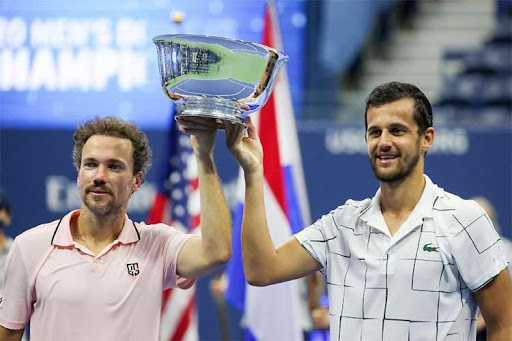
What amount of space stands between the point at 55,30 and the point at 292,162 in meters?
3.89

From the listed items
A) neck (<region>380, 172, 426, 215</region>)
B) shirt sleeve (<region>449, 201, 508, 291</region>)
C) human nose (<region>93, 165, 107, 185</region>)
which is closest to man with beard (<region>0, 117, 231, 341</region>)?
human nose (<region>93, 165, 107, 185</region>)

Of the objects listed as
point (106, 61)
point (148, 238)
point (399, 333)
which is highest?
point (106, 61)

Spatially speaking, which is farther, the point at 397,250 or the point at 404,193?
the point at 404,193

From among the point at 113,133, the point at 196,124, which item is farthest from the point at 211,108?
the point at 113,133

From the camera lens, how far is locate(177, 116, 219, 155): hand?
3.24m

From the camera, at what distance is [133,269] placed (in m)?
3.37

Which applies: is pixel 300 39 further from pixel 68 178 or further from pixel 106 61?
pixel 68 178

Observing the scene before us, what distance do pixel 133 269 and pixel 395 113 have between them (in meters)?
0.97

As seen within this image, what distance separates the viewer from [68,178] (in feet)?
28.5

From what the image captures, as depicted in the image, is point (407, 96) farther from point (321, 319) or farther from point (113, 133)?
point (321, 319)

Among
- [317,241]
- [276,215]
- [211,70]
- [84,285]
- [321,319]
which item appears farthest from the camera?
[321,319]

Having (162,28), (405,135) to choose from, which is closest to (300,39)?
(162,28)

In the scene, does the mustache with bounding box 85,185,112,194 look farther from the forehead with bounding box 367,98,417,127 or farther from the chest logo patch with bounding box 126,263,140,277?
the forehead with bounding box 367,98,417,127

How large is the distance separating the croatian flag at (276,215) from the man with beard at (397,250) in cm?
206
